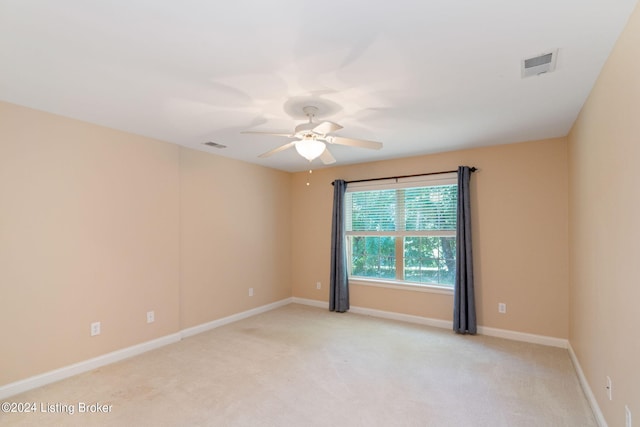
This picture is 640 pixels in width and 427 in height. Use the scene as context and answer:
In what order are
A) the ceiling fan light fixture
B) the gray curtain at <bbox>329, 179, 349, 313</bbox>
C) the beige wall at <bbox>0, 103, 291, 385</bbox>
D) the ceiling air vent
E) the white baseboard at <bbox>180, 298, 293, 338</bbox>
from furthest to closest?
the gray curtain at <bbox>329, 179, 349, 313</bbox>
the white baseboard at <bbox>180, 298, 293, 338</bbox>
the ceiling air vent
the beige wall at <bbox>0, 103, 291, 385</bbox>
the ceiling fan light fixture

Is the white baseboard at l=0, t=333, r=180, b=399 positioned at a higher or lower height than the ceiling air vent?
lower

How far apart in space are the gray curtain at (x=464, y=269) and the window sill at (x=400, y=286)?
233mm

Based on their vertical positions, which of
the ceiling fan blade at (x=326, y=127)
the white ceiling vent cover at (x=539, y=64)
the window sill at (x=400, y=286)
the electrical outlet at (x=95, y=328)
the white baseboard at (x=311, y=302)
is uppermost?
the white ceiling vent cover at (x=539, y=64)

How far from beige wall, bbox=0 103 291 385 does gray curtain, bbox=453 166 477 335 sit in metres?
3.01

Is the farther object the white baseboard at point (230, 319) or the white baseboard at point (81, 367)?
the white baseboard at point (230, 319)

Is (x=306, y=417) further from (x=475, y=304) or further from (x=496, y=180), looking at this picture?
(x=496, y=180)

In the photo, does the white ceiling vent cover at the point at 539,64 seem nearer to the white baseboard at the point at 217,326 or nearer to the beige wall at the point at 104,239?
the white baseboard at the point at 217,326

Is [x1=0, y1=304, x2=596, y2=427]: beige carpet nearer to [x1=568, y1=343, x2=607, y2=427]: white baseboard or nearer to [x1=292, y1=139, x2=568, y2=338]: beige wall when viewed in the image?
[x1=568, y1=343, x2=607, y2=427]: white baseboard

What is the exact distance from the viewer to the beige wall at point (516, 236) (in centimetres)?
367

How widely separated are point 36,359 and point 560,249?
209 inches

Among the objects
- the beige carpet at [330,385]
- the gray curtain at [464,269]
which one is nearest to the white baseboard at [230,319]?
the beige carpet at [330,385]

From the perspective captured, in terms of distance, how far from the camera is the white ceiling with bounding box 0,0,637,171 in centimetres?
156

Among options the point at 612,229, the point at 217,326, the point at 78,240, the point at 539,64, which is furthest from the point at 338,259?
the point at 539,64

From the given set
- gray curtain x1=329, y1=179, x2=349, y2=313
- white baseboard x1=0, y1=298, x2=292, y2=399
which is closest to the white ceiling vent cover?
gray curtain x1=329, y1=179, x2=349, y2=313
